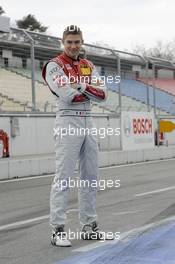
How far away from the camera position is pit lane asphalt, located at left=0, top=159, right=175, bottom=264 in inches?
235

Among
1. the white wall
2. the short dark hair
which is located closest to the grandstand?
the white wall

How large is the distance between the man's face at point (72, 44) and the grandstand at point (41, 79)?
8994mm

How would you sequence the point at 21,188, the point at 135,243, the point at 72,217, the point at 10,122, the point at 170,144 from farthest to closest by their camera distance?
the point at 170,144, the point at 10,122, the point at 21,188, the point at 72,217, the point at 135,243

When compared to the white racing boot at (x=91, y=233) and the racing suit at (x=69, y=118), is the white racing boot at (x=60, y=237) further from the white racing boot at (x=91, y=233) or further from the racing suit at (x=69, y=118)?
the white racing boot at (x=91, y=233)

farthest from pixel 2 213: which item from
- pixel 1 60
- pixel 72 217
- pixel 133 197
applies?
pixel 1 60

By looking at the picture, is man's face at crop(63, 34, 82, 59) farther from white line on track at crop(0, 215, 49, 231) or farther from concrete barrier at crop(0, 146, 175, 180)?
concrete barrier at crop(0, 146, 175, 180)

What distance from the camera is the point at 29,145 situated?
57.2 feet

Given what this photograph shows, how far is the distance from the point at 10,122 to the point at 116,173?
10.5 ft

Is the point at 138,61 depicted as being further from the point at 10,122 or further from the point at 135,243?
the point at 135,243

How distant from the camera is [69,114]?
5.94 m

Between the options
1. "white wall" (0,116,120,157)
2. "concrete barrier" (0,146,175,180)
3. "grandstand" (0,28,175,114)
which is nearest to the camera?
"concrete barrier" (0,146,175,180)

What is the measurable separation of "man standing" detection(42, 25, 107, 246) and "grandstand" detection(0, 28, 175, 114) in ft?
29.4

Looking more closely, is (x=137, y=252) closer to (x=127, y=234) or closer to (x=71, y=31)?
(x=127, y=234)

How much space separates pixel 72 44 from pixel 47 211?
3.37m
